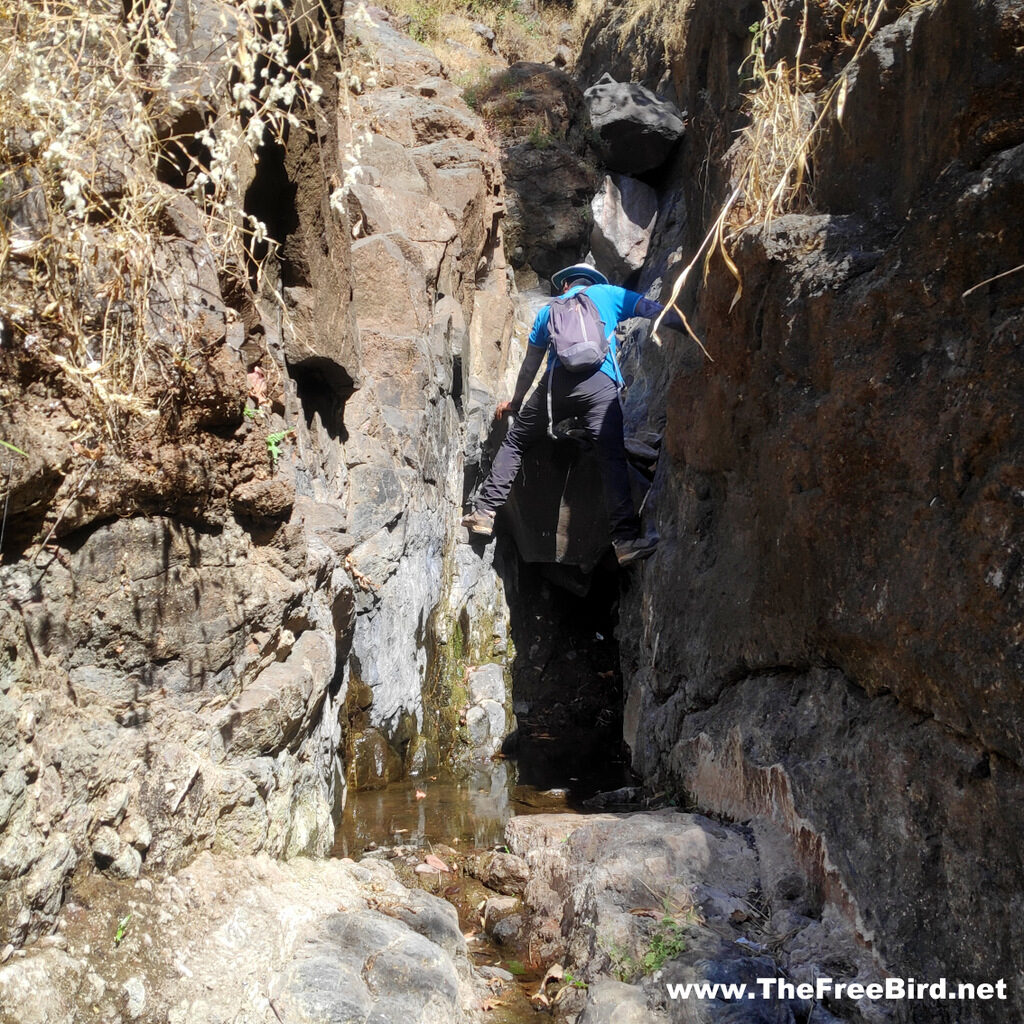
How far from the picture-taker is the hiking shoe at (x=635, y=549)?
226 inches

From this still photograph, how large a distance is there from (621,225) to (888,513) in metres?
7.06

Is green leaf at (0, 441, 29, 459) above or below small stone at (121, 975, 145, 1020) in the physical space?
above

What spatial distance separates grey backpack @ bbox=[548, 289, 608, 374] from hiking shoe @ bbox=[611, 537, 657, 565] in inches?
47.8

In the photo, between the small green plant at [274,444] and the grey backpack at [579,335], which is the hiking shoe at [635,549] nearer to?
the grey backpack at [579,335]

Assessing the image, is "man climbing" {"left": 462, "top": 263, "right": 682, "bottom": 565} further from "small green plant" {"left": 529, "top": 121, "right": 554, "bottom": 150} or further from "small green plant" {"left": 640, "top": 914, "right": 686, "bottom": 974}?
"small green plant" {"left": 529, "top": 121, "right": 554, "bottom": 150}

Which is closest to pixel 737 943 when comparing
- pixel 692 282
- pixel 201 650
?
pixel 201 650

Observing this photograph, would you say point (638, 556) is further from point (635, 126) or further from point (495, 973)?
point (635, 126)

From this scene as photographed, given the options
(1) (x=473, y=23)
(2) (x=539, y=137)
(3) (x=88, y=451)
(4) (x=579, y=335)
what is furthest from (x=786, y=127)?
(1) (x=473, y=23)

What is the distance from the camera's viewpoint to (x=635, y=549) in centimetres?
580

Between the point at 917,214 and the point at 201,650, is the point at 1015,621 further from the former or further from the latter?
the point at 201,650

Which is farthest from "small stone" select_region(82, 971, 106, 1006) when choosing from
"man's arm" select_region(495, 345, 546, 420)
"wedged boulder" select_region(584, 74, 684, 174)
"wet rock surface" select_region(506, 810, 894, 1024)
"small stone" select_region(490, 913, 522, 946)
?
"wedged boulder" select_region(584, 74, 684, 174)

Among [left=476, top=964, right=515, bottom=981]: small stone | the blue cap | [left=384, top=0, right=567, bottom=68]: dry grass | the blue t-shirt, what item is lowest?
[left=476, top=964, right=515, bottom=981]: small stone

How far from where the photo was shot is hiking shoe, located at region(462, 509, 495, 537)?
6.61 metres

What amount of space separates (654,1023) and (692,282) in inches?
175
